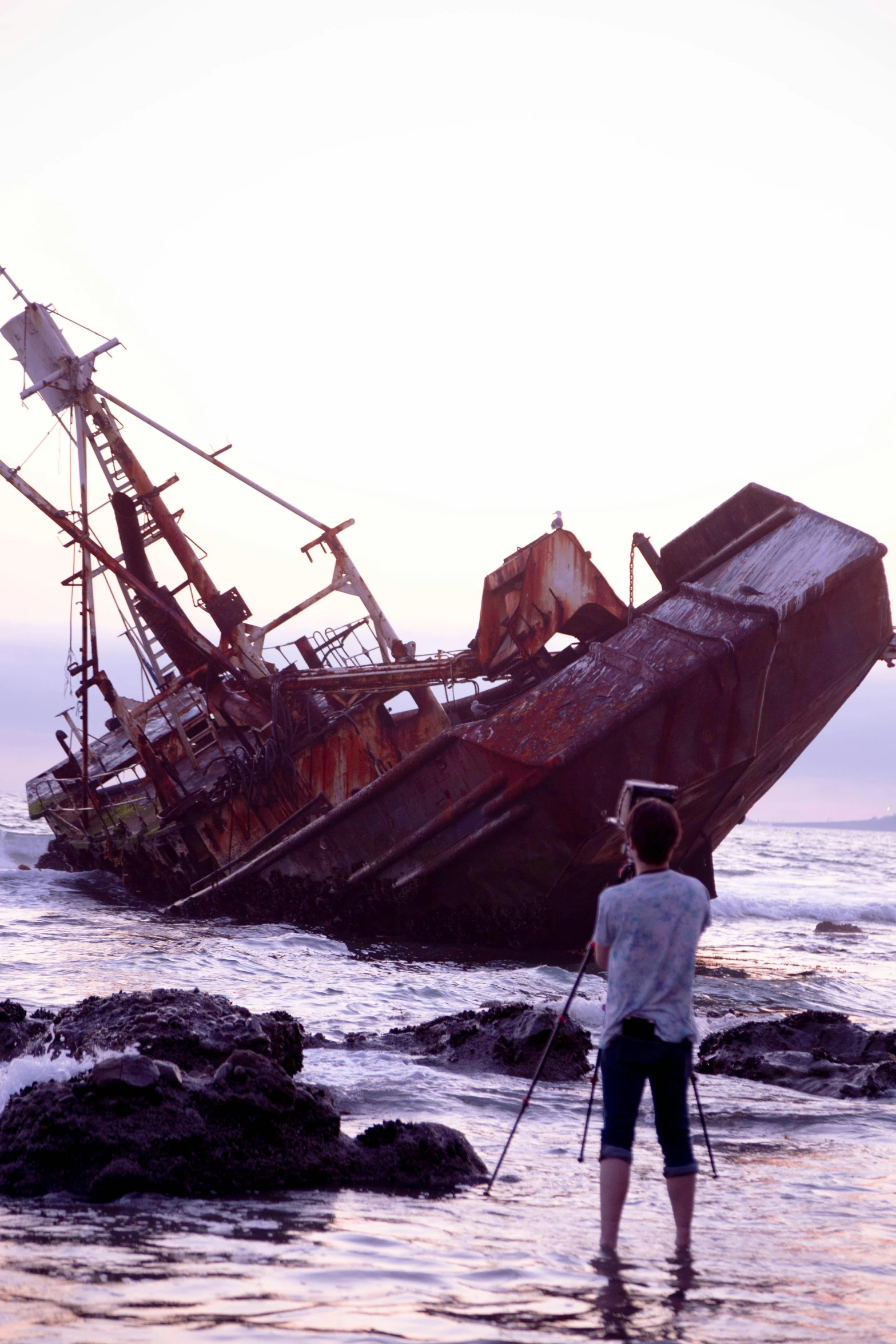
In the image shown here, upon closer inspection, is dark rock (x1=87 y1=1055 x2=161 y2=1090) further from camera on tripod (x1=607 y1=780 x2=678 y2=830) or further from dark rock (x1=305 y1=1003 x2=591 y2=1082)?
dark rock (x1=305 y1=1003 x2=591 y2=1082)

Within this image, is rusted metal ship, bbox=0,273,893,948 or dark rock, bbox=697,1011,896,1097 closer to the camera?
dark rock, bbox=697,1011,896,1097

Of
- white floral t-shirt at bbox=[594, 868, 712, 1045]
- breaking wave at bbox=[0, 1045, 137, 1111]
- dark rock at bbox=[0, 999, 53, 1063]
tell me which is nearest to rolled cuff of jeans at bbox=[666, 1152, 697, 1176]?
white floral t-shirt at bbox=[594, 868, 712, 1045]

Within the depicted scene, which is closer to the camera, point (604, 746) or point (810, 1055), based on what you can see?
point (810, 1055)

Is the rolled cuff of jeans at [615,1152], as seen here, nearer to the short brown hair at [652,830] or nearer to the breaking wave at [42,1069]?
the short brown hair at [652,830]

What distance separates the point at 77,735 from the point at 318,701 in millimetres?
7143

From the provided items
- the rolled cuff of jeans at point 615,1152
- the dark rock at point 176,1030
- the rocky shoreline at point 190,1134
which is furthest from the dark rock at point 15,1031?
the rolled cuff of jeans at point 615,1152

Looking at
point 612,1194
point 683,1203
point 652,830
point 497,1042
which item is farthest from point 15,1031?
point 652,830

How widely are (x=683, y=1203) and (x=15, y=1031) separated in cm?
334

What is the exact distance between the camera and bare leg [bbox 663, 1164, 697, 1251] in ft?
11.0

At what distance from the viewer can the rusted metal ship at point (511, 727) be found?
A: 9.95m

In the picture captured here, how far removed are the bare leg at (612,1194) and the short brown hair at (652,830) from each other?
82 cm

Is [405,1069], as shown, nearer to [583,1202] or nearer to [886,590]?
[583,1202]

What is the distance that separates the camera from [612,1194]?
10.9 feet

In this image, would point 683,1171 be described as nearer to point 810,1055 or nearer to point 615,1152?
point 615,1152
